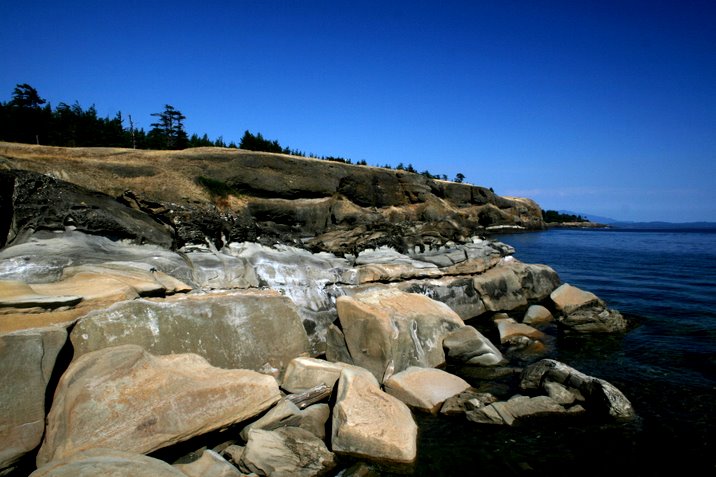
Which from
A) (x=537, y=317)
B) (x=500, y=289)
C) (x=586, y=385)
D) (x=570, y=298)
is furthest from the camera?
(x=500, y=289)

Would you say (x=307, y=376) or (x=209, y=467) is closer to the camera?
(x=209, y=467)

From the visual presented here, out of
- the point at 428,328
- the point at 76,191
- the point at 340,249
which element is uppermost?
the point at 76,191

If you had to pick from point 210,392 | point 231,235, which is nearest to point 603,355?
point 210,392

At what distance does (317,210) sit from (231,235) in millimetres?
29650

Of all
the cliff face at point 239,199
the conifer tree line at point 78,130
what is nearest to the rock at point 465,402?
the cliff face at point 239,199

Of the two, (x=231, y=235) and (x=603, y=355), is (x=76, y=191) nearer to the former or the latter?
(x=231, y=235)

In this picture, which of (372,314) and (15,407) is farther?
(372,314)

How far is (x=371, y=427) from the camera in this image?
20.9 ft

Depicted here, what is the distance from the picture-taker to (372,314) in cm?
956

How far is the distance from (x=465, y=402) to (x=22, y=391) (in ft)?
24.1

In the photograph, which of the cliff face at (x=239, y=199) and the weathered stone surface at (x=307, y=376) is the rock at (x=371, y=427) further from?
the cliff face at (x=239, y=199)

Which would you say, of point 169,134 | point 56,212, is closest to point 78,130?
point 169,134

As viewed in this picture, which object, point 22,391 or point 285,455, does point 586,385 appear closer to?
point 285,455

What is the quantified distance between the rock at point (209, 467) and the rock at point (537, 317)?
1179 centimetres
